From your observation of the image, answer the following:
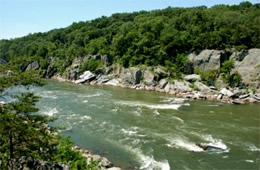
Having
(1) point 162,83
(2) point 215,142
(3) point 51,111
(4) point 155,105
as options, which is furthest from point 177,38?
(2) point 215,142

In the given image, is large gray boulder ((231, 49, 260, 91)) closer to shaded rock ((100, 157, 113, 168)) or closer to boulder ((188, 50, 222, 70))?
boulder ((188, 50, 222, 70))

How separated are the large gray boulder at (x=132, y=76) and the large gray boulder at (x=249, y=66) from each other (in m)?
19.6

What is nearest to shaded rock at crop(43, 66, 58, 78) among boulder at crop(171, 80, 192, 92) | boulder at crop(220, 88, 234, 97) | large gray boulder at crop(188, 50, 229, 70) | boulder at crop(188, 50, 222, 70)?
boulder at crop(171, 80, 192, 92)

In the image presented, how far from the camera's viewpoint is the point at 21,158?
40.4 ft

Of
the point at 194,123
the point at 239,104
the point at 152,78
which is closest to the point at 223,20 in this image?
the point at 152,78

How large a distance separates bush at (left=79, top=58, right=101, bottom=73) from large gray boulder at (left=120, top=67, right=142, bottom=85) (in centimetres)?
1206

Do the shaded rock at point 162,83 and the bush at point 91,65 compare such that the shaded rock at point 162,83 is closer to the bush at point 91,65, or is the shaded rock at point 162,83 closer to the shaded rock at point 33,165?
the bush at point 91,65

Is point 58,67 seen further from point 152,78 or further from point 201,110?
point 201,110

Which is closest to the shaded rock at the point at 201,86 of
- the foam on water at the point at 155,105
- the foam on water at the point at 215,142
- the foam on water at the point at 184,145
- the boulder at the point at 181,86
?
the boulder at the point at 181,86

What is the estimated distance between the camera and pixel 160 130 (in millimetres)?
27156

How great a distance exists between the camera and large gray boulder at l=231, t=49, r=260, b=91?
48753 mm

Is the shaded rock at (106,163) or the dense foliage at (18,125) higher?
the dense foliage at (18,125)

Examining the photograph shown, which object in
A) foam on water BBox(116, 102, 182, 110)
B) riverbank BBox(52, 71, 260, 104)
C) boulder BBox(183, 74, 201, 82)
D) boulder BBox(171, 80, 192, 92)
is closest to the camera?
foam on water BBox(116, 102, 182, 110)

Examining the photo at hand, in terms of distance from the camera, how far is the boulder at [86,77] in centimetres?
6493
